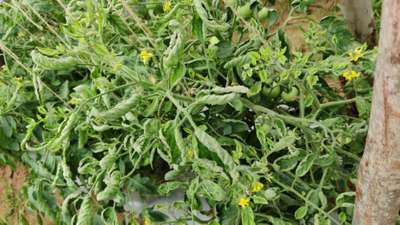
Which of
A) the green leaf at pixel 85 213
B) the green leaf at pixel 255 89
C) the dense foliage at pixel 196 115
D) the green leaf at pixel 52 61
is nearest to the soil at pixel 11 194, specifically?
A: the dense foliage at pixel 196 115

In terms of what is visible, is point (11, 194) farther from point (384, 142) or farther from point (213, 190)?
point (384, 142)

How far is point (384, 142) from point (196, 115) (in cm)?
36

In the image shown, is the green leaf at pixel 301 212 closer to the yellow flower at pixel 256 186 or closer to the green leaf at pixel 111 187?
the yellow flower at pixel 256 186

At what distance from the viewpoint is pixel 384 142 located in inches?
27.7

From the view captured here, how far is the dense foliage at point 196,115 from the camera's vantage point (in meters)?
0.87

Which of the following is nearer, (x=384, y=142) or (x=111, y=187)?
(x=384, y=142)

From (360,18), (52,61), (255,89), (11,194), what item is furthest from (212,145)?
(11,194)

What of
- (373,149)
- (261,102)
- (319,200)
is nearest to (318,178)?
(319,200)

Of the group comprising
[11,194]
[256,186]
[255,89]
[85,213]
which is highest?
[255,89]

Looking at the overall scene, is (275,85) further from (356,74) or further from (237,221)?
(237,221)

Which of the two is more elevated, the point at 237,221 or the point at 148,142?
the point at 148,142

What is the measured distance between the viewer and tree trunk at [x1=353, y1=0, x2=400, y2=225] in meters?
0.60

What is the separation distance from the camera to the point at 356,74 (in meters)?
0.93

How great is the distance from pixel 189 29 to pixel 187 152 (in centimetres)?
27
